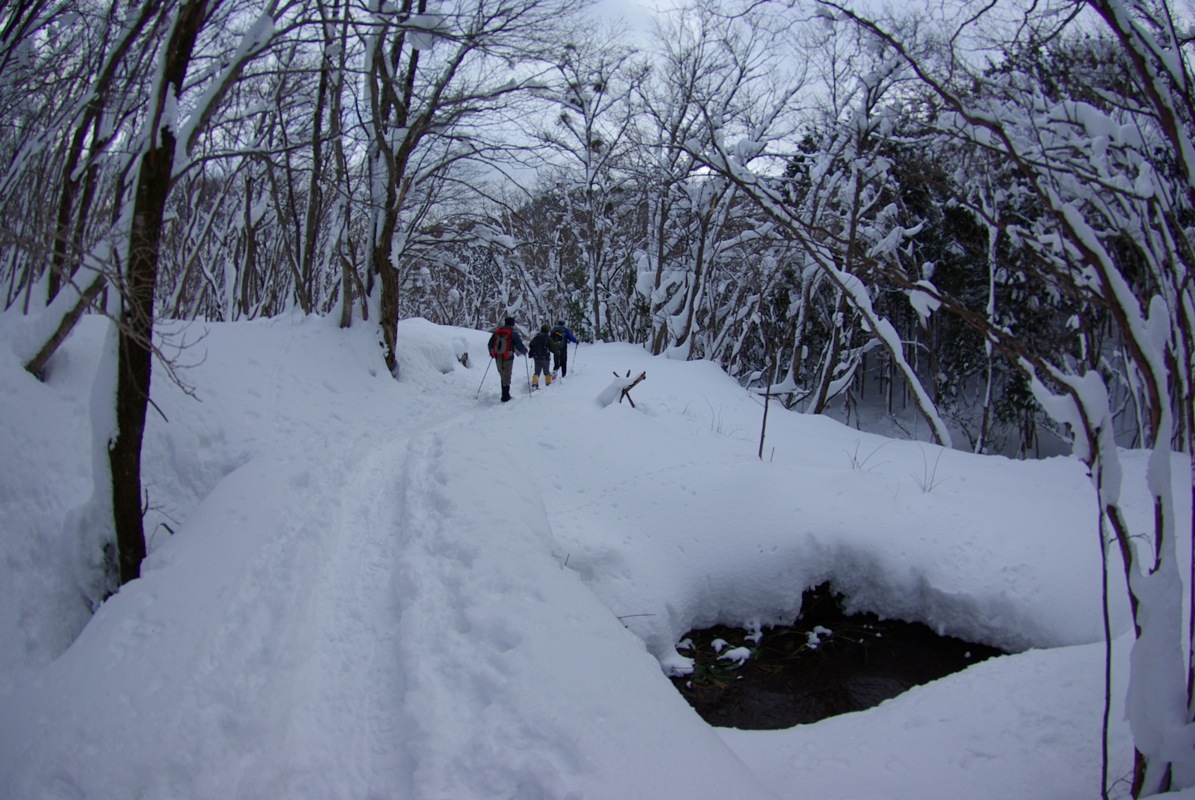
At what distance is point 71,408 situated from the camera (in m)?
6.88

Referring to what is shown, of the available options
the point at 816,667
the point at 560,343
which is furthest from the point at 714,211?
the point at 816,667

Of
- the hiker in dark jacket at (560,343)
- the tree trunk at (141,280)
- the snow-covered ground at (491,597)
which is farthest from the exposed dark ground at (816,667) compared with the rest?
the hiker in dark jacket at (560,343)

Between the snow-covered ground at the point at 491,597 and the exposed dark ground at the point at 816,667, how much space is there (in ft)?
0.78

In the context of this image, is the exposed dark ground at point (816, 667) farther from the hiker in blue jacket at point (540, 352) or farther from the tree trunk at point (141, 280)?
the hiker in blue jacket at point (540, 352)

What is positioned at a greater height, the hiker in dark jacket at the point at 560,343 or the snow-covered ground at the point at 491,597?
the hiker in dark jacket at the point at 560,343

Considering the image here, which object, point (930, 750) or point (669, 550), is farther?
point (669, 550)

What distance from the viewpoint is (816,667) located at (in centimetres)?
649

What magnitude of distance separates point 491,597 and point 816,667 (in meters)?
3.71

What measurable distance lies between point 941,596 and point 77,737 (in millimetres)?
7273

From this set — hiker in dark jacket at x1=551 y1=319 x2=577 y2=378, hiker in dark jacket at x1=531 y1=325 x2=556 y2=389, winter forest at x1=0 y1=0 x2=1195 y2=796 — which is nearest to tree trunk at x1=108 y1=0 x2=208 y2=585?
winter forest at x1=0 y1=0 x2=1195 y2=796

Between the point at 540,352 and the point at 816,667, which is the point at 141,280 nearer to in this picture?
the point at 816,667

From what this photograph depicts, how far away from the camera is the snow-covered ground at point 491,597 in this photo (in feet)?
11.2

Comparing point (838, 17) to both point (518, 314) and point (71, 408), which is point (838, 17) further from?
point (518, 314)

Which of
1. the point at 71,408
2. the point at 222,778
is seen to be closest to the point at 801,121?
the point at 71,408
